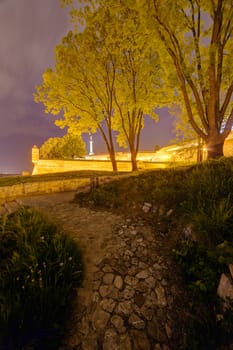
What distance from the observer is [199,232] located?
2627 millimetres

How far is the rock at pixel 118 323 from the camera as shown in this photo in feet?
5.83

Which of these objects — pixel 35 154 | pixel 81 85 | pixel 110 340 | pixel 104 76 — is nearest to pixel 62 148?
pixel 35 154

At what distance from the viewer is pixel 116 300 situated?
6.78 ft

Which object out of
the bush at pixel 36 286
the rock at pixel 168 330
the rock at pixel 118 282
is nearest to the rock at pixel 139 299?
the rock at pixel 118 282

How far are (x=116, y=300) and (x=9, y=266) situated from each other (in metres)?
1.67

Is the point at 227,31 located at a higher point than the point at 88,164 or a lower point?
higher

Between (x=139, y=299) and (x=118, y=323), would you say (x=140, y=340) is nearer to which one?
(x=118, y=323)

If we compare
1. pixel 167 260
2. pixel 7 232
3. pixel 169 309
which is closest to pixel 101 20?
pixel 7 232

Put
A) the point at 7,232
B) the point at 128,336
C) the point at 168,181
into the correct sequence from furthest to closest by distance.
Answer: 1. the point at 168,181
2. the point at 7,232
3. the point at 128,336

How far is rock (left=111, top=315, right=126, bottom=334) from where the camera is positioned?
1778 millimetres

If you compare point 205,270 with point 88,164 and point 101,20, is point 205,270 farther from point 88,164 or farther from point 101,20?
point 88,164

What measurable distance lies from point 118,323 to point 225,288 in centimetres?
136

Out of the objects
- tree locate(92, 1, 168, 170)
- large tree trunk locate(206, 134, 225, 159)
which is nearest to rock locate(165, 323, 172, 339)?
large tree trunk locate(206, 134, 225, 159)

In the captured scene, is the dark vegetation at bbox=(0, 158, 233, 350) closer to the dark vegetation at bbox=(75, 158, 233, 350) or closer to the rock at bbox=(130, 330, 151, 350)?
the dark vegetation at bbox=(75, 158, 233, 350)
